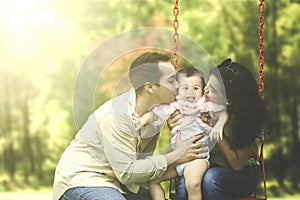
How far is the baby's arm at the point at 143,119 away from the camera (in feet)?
6.71

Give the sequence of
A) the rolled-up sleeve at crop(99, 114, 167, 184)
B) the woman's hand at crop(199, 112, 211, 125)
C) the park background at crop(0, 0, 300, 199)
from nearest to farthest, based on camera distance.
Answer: the rolled-up sleeve at crop(99, 114, 167, 184), the woman's hand at crop(199, 112, 211, 125), the park background at crop(0, 0, 300, 199)

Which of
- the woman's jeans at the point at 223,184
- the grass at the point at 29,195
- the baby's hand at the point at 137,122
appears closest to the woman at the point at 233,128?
the woman's jeans at the point at 223,184

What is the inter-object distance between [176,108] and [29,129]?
13.9ft

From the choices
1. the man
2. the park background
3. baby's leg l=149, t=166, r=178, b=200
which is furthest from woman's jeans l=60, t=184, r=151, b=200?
the park background

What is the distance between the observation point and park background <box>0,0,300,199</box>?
5.85 metres

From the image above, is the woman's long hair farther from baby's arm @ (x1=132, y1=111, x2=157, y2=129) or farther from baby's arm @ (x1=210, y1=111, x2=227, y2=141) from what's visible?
baby's arm @ (x1=132, y1=111, x2=157, y2=129)

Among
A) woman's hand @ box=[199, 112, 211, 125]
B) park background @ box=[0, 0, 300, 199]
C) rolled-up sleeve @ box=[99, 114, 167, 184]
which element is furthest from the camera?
park background @ box=[0, 0, 300, 199]

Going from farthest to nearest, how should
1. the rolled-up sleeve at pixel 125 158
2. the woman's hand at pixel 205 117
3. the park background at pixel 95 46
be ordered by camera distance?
the park background at pixel 95 46 → the woman's hand at pixel 205 117 → the rolled-up sleeve at pixel 125 158

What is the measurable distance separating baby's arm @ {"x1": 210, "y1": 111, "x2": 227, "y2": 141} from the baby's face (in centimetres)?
11

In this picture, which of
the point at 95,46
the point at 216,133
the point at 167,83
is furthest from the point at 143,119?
the point at 95,46

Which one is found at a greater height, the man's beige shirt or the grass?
the man's beige shirt

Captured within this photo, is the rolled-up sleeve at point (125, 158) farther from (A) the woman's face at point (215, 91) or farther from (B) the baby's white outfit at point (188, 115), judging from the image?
(A) the woman's face at point (215, 91)

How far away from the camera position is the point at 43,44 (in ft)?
19.5

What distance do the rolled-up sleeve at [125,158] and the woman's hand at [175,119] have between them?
13 cm
